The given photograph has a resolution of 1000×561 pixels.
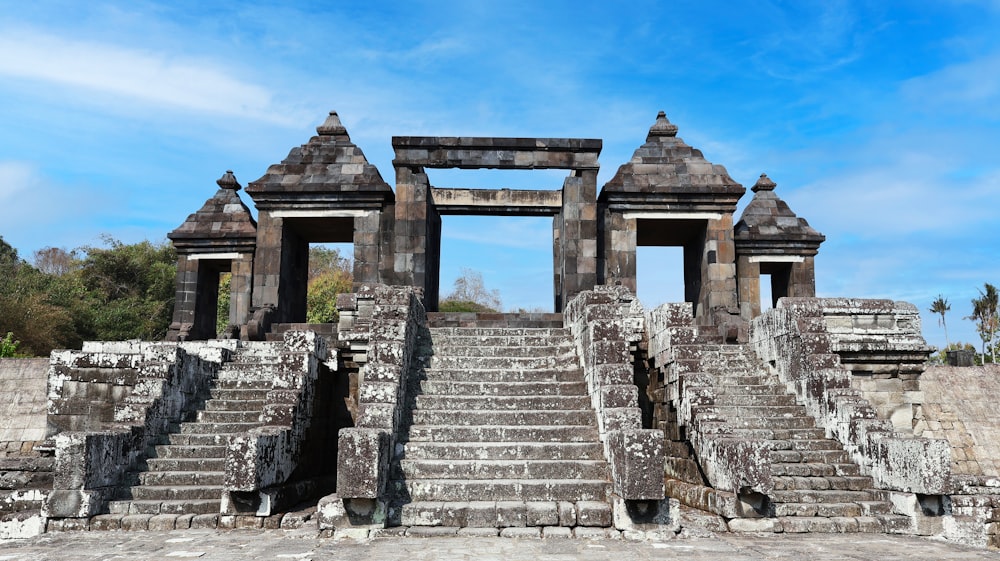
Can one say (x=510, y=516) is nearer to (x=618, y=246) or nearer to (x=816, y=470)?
(x=816, y=470)

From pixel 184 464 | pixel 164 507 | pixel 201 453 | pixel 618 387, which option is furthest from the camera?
pixel 201 453

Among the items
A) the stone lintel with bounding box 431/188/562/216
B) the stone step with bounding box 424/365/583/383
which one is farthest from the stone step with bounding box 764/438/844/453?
the stone lintel with bounding box 431/188/562/216

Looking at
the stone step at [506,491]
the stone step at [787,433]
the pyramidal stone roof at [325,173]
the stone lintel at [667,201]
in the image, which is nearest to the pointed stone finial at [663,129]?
the stone lintel at [667,201]

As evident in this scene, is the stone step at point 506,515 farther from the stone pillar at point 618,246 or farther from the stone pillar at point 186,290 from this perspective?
the stone pillar at point 186,290

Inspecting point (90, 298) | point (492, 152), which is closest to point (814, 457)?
point (492, 152)

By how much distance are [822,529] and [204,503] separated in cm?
656

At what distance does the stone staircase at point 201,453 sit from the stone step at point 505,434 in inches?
89.8

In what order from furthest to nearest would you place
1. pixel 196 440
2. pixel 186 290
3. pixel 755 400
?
pixel 186 290
pixel 755 400
pixel 196 440

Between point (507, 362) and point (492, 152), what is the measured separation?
7.22m

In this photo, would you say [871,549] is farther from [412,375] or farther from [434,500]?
[412,375]

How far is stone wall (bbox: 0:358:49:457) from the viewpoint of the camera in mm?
12836

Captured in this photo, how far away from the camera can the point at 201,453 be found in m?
8.32

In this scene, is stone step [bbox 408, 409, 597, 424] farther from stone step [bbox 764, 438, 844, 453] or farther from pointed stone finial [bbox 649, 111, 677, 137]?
pointed stone finial [bbox 649, 111, 677, 137]

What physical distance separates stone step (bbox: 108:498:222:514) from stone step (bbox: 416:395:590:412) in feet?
8.43
